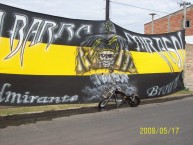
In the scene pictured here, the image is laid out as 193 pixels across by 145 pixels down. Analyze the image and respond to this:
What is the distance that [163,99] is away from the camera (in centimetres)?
1399

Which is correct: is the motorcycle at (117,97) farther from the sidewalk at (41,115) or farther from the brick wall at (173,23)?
the brick wall at (173,23)

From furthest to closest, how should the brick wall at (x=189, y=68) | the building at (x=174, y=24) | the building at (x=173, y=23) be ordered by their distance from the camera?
1. the building at (x=173, y=23)
2. the building at (x=174, y=24)
3. the brick wall at (x=189, y=68)

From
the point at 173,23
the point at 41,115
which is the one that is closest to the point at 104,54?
the point at 41,115

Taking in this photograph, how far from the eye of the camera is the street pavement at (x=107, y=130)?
6621 millimetres

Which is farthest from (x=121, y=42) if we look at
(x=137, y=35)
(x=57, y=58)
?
(x=57, y=58)

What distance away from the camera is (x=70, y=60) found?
10766mm

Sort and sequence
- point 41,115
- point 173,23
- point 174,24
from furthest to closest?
point 173,23, point 174,24, point 41,115

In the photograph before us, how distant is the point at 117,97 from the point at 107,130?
3878 millimetres

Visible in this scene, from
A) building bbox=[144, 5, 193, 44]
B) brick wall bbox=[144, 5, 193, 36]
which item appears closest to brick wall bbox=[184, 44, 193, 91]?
building bbox=[144, 5, 193, 44]

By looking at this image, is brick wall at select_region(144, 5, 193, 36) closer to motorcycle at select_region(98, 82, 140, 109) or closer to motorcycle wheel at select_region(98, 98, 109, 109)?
motorcycle at select_region(98, 82, 140, 109)

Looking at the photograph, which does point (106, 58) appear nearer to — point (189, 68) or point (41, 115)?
point (41, 115)

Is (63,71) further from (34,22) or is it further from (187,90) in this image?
(187,90)

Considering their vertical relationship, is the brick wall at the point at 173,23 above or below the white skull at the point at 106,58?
above

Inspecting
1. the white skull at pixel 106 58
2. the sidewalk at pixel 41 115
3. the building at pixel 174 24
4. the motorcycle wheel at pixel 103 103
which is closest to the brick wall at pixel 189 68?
the white skull at pixel 106 58
